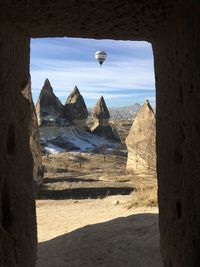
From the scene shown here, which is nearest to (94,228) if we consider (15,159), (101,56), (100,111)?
(15,159)

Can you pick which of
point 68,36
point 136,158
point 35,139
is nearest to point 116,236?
point 68,36

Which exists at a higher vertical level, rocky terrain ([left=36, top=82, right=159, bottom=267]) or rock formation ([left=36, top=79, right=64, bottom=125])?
rock formation ([left=36, top=79, right=64, bottom=125])

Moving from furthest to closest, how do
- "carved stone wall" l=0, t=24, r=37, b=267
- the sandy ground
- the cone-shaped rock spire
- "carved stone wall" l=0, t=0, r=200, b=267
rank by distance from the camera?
the cone-shaped rock spire → the sandy ground → "carved stone wall" l=0, t=24, r=37, b=267 → "carved stone wall" l=0, t=0, r=200, b=267

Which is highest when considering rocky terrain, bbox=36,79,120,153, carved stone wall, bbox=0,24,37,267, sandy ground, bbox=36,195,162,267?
rocky terrain, bbox=36,79,120,153

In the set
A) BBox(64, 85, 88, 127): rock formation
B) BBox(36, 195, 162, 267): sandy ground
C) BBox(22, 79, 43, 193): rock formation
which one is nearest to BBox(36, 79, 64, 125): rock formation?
BBox(64, 85, 88, 127): rock formation

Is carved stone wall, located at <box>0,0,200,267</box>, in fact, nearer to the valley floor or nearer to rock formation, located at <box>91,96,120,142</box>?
the valley floor

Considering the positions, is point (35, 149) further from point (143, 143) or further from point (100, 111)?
point (100, 111)
